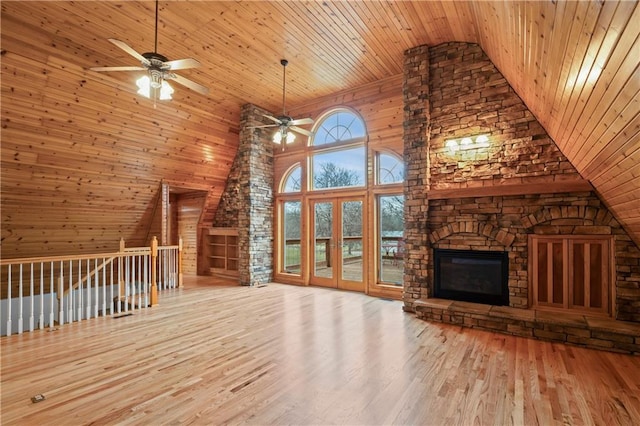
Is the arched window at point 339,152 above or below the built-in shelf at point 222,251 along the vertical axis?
above

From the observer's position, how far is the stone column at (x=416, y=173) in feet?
16.6

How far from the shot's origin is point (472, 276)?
4789 mm

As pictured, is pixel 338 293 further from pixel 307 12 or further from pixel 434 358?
pixel 307 12

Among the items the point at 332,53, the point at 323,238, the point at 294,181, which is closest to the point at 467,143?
the point at 332,53

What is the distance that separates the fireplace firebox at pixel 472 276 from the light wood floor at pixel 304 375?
75cm

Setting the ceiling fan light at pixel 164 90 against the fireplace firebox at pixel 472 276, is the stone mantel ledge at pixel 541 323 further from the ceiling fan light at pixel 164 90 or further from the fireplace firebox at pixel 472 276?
the ceiling fan light at pixel 164 90

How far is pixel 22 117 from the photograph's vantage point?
14.9 ft

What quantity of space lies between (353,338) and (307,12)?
4246 millimetres

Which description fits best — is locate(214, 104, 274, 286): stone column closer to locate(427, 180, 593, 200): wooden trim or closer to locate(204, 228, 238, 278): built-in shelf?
locate(204, 228, 238, 278): built-in shelf

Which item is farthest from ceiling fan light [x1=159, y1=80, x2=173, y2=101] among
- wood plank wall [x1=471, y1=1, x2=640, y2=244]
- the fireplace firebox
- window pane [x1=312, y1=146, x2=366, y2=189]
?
the fireplace firebox

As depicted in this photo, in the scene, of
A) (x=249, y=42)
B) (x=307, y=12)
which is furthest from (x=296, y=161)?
(x=307, y=12)

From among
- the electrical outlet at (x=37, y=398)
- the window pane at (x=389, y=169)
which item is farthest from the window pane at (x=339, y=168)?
the electrical outlet at (x=37, y=398)

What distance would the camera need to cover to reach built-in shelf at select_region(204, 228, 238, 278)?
26.9ft

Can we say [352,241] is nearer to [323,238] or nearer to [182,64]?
[323,238]
